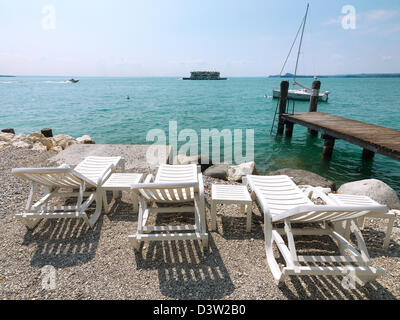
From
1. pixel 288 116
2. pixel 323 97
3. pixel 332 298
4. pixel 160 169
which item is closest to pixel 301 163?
pixel 288 116

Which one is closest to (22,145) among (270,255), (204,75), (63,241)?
(63,241)

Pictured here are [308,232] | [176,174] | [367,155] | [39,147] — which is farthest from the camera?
[367,155]

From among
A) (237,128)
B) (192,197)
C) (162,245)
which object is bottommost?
(237,128)

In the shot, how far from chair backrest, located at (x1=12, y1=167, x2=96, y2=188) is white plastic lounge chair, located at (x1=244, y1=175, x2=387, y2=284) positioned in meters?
3.05

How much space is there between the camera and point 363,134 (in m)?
8.14

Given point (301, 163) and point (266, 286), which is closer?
point (266, 286)

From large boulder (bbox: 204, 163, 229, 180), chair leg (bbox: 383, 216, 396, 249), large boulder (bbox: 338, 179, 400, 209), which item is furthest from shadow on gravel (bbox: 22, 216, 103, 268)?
large boulder (bbox: 338, 179, 400, 209)

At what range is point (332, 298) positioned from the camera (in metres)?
2.74

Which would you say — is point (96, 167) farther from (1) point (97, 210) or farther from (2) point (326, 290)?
(2) point (326, 290)

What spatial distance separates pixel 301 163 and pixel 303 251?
28.2 feet

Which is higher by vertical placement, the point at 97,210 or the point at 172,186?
the point at 172,186

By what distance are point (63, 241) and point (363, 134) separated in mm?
9154

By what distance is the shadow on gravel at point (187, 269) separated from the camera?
2.82 meters

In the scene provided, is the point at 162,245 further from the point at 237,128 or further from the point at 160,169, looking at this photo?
the point at 237,128
